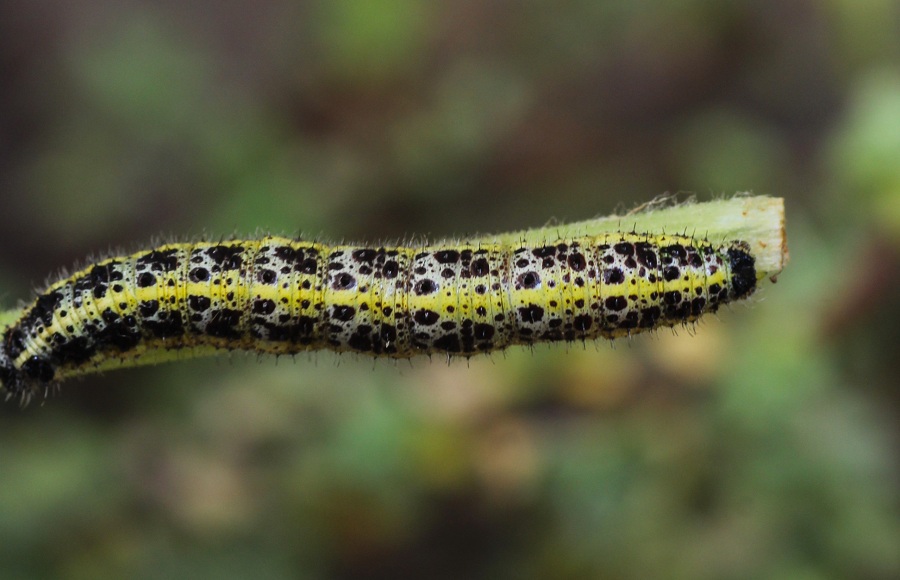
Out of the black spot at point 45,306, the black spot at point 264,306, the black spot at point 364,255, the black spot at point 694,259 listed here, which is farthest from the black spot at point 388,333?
the black spot at point 45,306

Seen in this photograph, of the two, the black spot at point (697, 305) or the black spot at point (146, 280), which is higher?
the black spot at point (146, 280)

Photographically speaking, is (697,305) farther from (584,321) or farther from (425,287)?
(425,287)

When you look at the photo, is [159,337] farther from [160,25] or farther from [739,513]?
[160,25]

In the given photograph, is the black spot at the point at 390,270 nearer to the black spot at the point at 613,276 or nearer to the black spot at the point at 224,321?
the black spot at the point at 224,321

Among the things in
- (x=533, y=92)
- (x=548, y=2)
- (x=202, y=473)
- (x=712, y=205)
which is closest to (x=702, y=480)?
(x=712, y=205)

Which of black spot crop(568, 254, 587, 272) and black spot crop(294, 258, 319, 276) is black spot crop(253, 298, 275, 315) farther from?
black spot crop(568, 254, 587, 272)

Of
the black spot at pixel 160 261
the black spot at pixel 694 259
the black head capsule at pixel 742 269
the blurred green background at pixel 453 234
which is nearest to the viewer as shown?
the black head capsule at pixel 742 269

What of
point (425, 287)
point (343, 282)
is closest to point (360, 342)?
point (343, 282)
